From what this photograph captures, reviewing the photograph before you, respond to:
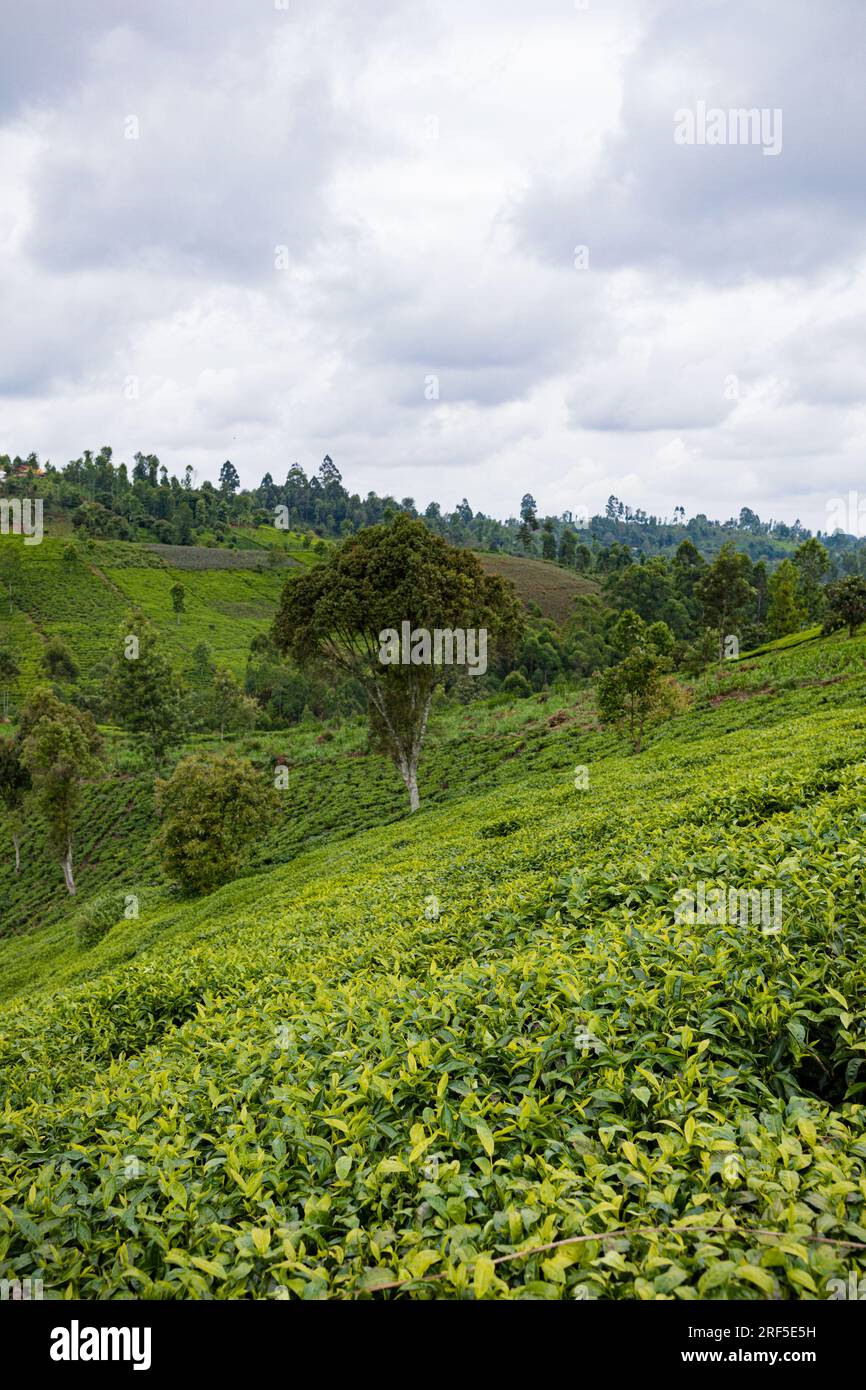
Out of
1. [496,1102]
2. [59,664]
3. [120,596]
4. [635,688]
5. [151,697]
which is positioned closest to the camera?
[496,1102]

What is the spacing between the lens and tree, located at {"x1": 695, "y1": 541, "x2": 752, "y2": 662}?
69.1m

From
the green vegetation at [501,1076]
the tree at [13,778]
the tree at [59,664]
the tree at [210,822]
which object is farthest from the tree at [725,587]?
the tree at [59,664]

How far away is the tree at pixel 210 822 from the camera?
25344 mm

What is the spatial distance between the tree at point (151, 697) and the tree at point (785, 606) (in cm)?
5676

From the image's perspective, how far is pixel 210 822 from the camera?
25.6 metres

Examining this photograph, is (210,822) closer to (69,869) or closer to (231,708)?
(69,869)

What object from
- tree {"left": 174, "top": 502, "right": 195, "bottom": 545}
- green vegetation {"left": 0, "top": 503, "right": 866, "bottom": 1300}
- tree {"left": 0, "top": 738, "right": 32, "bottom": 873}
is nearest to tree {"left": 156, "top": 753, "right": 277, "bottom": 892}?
green vegetation {"left": 0, "top": 503, "right": 866, "bottom": 1300}

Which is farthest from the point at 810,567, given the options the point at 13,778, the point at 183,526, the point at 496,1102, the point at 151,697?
the point at 183,526

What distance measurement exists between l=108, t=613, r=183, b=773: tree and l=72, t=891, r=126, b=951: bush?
2303 cm

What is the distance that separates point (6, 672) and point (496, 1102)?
8211cm

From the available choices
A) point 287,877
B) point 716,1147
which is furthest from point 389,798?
point 716,1147

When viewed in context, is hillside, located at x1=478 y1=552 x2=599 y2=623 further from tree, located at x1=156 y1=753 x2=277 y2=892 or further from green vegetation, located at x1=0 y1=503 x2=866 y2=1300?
green vegetation, located at x1=0 y1=503 x2=866 y2=1300
